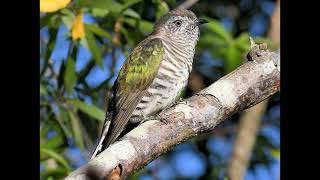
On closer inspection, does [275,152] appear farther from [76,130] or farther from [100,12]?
[100,12]

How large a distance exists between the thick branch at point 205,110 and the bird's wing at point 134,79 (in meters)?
0.72

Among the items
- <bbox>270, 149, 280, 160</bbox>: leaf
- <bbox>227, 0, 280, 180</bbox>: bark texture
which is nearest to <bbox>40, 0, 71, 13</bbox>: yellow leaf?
<bbox>227, 0, 280, 180</bbox>: bark texture

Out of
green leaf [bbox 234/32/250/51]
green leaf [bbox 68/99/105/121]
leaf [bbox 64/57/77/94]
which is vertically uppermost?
green leaf [bbox 234/32/250/51]

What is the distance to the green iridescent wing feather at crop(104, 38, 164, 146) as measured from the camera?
4.33 m

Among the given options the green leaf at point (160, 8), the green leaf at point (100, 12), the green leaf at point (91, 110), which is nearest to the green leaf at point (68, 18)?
the green leaf at point (100, 12)

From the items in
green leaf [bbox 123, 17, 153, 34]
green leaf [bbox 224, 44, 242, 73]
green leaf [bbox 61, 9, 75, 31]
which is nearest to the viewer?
green leaf [bbox 61, 9, 75, 31]

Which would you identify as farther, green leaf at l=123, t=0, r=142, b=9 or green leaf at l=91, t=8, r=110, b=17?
green leaf at l=91, t=8, r=110, b=17

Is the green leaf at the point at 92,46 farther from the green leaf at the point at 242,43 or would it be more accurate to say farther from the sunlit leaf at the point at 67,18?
the green leaf at the point at 242,43

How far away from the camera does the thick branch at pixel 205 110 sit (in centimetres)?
325

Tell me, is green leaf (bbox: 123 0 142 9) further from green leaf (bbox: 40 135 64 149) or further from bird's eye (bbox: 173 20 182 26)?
green leaf (bbox: 40 135 64 149)

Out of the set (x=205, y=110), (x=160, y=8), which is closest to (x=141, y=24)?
(x=160, y=8)

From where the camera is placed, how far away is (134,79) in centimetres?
441
